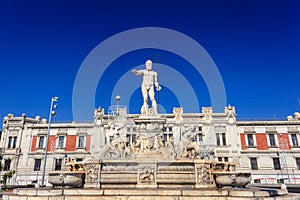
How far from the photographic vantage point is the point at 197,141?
36.2 meters

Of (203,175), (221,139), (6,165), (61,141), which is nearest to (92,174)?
(203,175)

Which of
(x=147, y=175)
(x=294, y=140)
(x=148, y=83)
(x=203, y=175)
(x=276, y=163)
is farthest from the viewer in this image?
(x=294, y=140)

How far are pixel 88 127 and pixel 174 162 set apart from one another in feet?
114

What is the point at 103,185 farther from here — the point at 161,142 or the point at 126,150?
the point at 161,142

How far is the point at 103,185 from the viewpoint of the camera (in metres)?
9.62

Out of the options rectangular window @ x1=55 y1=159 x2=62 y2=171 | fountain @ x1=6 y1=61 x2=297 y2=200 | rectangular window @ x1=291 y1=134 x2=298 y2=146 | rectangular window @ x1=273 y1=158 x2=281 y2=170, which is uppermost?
rectangular window @ x1=291 y1=134 x2=298 y2=146

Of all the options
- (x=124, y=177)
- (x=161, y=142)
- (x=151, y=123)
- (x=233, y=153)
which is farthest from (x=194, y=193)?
(x=233, y=153)

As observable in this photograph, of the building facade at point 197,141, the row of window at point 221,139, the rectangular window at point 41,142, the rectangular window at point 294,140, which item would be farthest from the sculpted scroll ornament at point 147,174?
the rectangular window at point 294,140

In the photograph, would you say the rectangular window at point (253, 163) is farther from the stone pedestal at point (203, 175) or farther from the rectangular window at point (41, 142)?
the rectangular window at point (41, 142)

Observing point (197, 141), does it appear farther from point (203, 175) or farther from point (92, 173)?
point (92, 173)

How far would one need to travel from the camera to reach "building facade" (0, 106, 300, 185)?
36.7m

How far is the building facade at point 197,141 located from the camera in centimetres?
3669

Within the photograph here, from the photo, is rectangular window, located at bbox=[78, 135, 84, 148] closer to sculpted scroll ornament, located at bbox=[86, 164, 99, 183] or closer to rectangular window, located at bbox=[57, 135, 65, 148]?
rectangular window, located at bbox=[57, 135, 65, 148]

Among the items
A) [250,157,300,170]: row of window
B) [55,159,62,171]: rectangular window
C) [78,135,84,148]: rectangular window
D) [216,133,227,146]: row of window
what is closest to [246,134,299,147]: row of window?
[250,157,300,170]: row of window
